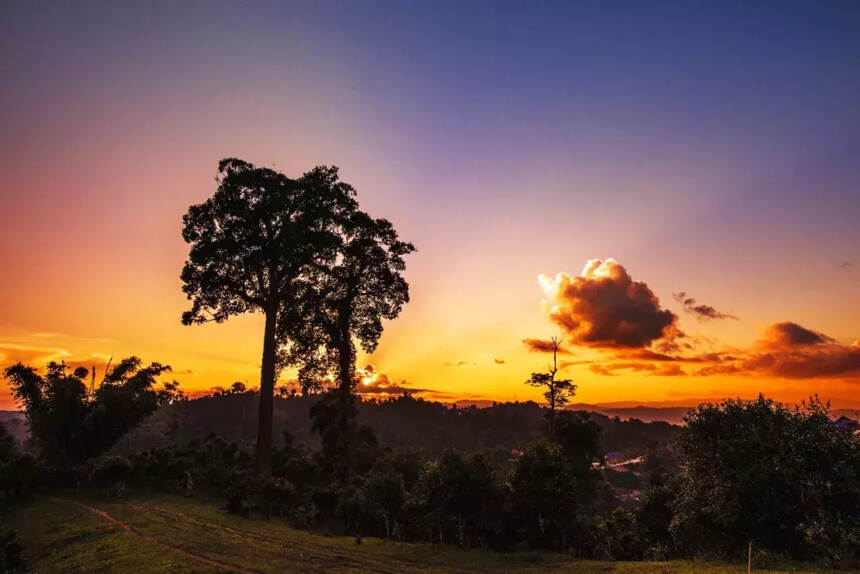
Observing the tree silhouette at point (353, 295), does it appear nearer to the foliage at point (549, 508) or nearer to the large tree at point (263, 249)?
the large tree at point (263, 249)

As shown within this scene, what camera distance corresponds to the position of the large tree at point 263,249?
123 feet

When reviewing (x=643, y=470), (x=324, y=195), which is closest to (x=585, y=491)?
(x=324, y=195)

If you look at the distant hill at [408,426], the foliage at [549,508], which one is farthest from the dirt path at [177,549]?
the distant hill at [408,426]

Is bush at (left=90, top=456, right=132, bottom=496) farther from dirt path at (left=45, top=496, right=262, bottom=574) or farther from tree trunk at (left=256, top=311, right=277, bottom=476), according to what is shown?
tree trunk at (left=256, top=311, right=277, bottom=476)

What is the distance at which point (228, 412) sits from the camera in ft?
530

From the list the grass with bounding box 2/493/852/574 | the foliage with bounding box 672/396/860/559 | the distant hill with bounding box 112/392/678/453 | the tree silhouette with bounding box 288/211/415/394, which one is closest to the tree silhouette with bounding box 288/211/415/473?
the tree silhouette with bounding box 288/211/415/394

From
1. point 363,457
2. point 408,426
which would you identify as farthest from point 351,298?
point 408,426

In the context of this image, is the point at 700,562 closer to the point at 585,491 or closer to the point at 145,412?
the point at 585,491

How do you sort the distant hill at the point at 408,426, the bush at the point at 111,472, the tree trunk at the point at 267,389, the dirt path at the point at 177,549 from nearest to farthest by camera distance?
the dirt path at the point at 177,549, the bush at the point at 111,472, the tree trunk at the point at 267,389, the distant hill at the point at 408,426

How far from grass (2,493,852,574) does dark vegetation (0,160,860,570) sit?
2.10 meters

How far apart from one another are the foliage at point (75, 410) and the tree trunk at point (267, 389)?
1447 cm

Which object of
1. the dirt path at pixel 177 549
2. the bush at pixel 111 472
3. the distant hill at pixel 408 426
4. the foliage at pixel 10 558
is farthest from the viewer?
the distant hill at pixel 408 426

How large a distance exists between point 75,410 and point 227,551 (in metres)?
31.9

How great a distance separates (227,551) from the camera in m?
20.0
